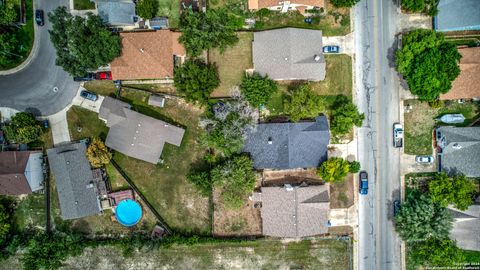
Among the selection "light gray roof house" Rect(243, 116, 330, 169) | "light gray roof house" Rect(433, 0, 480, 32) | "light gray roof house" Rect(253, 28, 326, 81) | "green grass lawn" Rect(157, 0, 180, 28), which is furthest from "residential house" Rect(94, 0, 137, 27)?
"light gray roof house" Rect(433, 0, 480, 32)

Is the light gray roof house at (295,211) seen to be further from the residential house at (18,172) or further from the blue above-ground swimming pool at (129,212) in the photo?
the residential house at (18,172)

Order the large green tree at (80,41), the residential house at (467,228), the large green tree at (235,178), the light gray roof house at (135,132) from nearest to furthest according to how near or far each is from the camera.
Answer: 1. the large green tree at (80,41)
2. the large green tree at (235,178)
3. the light gray roof house at (135,132)
4. the residential house at (467,228)

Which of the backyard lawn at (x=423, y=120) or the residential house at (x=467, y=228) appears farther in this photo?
the backyard lawn at (x=423, y=120)

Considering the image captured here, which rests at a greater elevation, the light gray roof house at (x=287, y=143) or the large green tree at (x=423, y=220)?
the light gray roof house at (x=287, y=143)

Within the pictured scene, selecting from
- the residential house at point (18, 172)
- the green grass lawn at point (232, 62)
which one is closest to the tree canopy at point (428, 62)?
the green grass lawn at point (232, 62)

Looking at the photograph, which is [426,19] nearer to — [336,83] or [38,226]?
[336,83]

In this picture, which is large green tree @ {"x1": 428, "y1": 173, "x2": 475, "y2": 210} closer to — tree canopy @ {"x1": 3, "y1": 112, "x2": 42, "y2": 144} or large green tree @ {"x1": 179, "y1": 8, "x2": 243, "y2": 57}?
large green tree @ {"x1": 179, "y1": 8, "x2": 243, "y2": 57}

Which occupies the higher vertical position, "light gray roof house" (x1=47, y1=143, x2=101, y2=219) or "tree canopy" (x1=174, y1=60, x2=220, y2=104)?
"tree canopy" (x1=174, y1=60, x2=220, y2=104)
